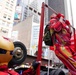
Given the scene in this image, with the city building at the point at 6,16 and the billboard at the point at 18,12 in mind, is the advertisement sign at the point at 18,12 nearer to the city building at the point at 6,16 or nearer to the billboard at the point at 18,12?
the billboard at the point at 18,12

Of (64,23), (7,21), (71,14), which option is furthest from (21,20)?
(64,23)

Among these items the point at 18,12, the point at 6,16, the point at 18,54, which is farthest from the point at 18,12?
the point at 18,54

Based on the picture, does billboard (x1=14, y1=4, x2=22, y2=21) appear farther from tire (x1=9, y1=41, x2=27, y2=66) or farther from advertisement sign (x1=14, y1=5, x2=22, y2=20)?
tire (x1=9, y1=41, x2=27, y2=66)

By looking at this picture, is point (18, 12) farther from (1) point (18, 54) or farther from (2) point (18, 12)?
(1) point (18, 54)

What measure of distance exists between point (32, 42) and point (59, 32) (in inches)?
52.3

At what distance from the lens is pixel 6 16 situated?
2469mm

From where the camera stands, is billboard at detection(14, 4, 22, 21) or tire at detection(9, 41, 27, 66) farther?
billboard at detection(14, 4, 22, 21)

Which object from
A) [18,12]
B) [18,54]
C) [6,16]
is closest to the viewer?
[18,54]

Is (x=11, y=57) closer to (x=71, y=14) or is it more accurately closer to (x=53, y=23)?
(x=53, y=23)

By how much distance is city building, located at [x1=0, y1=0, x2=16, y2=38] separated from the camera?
92.8 inches

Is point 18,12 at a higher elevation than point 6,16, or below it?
higher

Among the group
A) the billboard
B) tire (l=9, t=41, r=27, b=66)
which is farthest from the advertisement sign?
tire (l=9, t=41, r=27, b=66)

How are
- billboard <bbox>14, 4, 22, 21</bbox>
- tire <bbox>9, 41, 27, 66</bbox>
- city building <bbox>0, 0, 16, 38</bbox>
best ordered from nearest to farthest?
tire <bbox>9, 41, 27, 66</bbox> → city building <bbox>0, 0, 16, 38</bbox> → billboard <bbox>14, 4, 22, 21</bbox>

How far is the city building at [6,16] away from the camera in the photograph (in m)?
2.36
